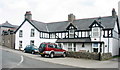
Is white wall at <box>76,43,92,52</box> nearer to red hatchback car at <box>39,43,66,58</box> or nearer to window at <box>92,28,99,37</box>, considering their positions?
window at <box>92,28,99,37</box>

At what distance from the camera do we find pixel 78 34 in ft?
99.0

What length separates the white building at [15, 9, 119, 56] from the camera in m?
26.3

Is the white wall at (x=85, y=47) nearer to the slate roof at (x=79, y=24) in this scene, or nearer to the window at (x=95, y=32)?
the window at (x=95, y=32)

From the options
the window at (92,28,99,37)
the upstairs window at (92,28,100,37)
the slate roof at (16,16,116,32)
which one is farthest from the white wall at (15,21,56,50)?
the window at (92,28,99,37)

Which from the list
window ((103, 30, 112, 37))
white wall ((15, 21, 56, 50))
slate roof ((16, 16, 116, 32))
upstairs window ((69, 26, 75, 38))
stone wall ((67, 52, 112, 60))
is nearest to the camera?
stone wall ((67, 52, 112, 60))

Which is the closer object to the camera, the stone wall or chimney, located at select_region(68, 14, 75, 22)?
the stone wall

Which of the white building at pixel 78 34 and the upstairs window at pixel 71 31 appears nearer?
the white building at pixel 78 34

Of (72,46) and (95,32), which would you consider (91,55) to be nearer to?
(95,32)

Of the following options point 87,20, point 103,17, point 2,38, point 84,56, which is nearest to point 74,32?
point 87,20

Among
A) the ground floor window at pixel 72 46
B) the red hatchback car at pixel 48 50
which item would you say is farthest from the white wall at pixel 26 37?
the red hatchback car at pixel 48 50

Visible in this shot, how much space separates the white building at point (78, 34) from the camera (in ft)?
86.3

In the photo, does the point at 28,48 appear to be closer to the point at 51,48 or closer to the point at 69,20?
the point at 51,48

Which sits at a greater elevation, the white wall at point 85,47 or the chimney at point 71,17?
the chimney at point 71,17

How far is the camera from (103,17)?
3039 cm
